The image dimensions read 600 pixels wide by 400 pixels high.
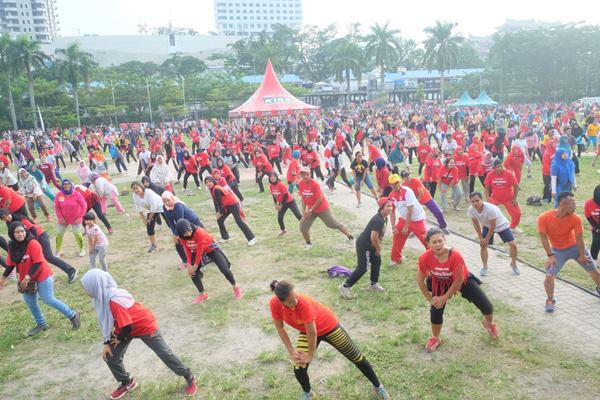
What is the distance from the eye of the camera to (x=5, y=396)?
203 inches

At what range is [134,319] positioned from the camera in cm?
457

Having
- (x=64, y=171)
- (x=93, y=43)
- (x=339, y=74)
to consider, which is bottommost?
(x=64, y=171)

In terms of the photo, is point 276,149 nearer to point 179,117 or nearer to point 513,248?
point 513,248

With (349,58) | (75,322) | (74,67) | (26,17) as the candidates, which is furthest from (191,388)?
(26,17)

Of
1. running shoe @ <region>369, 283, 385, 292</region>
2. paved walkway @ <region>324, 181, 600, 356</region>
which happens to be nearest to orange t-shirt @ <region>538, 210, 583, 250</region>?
paved walkway @ <region>324, 181, 600, 356</region>

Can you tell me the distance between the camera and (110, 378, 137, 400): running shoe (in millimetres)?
4902

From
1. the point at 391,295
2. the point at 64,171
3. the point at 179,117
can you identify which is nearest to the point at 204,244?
the point at 391,295

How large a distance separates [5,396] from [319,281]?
4371 millimetres

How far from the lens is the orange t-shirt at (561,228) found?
5426mm

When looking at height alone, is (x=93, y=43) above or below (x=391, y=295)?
above

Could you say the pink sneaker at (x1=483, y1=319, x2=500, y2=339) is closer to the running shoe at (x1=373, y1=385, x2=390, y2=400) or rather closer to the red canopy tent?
the running shoe at (x1=373, y1=385, x2=390, y2=400)

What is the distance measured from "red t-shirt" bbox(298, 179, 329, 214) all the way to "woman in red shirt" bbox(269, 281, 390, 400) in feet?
14.7

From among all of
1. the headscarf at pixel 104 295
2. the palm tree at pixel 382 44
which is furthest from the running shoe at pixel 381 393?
the palm tree at pixel 382 44

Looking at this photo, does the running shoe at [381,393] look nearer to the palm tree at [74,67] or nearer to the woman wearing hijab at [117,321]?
the woman wearing hijab at [117,321]
